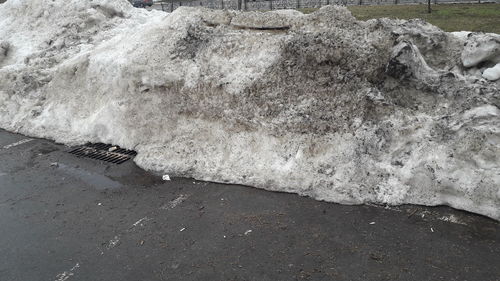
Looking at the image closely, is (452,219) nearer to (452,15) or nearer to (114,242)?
(114,242)

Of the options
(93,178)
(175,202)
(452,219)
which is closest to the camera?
(452,219)

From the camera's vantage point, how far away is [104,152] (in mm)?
8141

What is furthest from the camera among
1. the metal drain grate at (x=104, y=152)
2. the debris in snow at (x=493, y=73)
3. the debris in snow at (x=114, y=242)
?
the metal drain grate at (x=104, y=152)

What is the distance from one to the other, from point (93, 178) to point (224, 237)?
10.9 feet

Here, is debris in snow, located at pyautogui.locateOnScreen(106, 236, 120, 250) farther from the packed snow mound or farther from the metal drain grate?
the metal drain grate

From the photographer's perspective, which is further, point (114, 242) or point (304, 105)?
point (304, 105)

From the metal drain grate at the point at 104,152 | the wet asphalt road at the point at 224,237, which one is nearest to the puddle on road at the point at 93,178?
the wet asphalt road at the point at 224,237

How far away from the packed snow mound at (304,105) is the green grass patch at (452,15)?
8149 millimetres

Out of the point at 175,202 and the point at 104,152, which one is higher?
the point at 104,152

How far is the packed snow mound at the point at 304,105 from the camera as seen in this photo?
222 inches

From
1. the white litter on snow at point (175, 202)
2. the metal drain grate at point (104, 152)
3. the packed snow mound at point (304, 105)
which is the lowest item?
the white litter on snow at point (175, 202)

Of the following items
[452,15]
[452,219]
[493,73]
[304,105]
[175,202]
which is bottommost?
[175,202]

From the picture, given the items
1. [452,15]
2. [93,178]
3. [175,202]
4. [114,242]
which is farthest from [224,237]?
[452,15]

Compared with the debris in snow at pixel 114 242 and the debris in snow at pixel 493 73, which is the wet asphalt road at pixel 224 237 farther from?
the debris in snow at pixel 493 73
